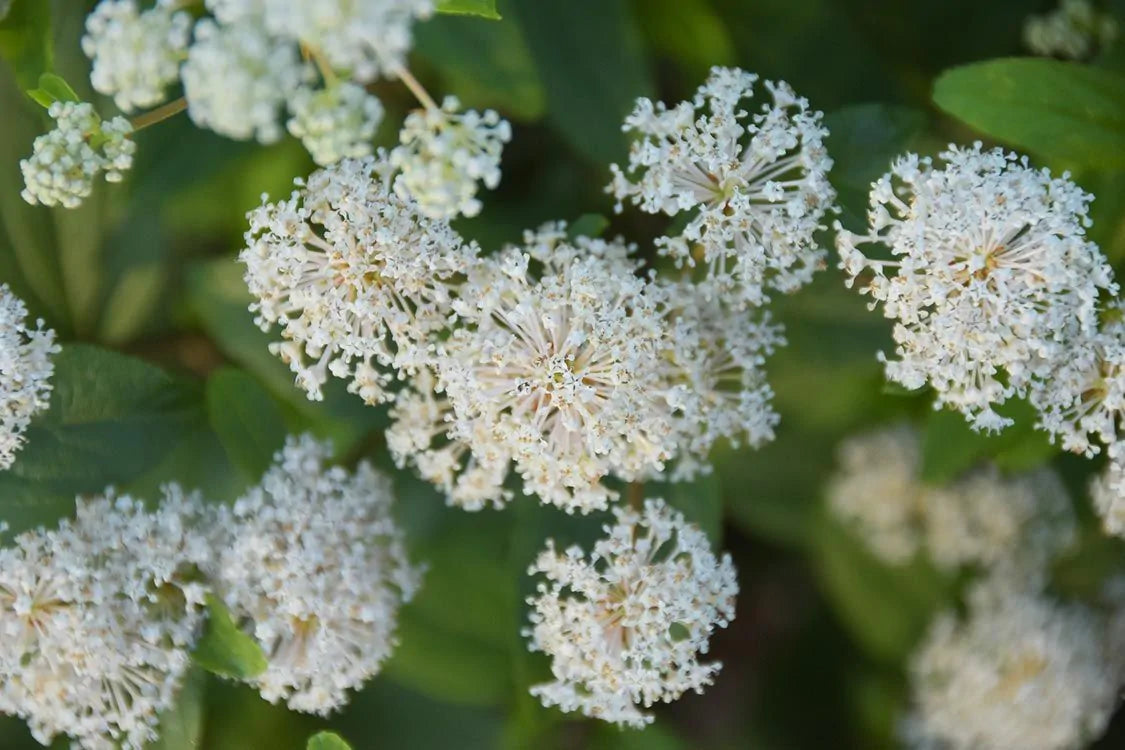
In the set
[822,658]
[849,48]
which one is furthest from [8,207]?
[822,658]

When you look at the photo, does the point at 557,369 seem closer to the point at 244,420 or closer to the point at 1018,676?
the point at 244,420

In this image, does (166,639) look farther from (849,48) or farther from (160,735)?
(849,48)

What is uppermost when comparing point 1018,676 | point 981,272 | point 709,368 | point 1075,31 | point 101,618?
point 1075,31

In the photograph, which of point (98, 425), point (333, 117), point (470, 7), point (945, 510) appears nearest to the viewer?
point (333, 117)

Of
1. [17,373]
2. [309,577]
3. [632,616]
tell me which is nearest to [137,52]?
[17,373]

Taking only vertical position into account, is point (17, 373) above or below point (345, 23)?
below

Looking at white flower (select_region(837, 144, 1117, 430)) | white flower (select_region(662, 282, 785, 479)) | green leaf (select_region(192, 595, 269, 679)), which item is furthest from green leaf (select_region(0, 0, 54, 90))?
white flower (select_region(837, 144, 1117, 430))

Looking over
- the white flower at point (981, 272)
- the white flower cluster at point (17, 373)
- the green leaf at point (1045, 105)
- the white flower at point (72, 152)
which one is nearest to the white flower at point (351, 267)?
the white flower at point (72, 152)
